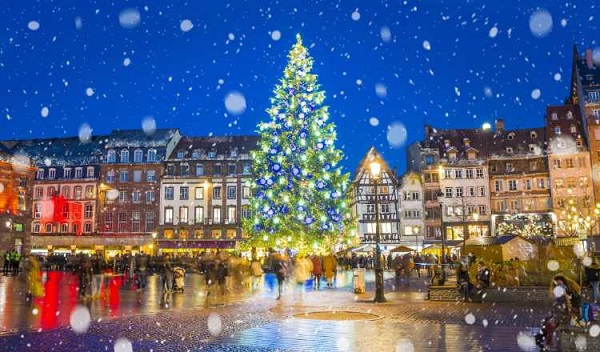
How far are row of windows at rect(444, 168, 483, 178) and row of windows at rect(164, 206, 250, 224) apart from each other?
81.9 feet

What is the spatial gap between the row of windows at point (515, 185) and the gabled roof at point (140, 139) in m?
41.4

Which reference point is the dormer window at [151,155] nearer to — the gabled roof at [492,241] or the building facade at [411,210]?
the building facade at [411,210]

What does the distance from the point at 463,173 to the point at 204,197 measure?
32016 mm

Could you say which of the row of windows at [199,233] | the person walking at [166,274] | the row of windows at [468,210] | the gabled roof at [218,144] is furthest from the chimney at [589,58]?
the person walking at [166,274]

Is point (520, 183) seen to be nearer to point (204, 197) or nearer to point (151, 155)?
point (204, 197)

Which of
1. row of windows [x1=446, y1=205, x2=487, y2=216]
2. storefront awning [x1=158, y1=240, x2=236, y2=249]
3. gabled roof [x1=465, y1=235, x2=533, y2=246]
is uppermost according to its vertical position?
row of windows [x1=446, y1=205, x2=487, y2=216]

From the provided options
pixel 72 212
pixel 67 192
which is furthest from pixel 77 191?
pixel 72 212

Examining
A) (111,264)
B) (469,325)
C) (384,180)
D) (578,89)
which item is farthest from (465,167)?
(469,325)

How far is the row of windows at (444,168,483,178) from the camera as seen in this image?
68250 mm

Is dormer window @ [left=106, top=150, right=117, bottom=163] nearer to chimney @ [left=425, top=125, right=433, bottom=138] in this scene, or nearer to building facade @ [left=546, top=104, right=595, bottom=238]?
chimney @ [left=425, top=125, right=433, bottom=138]

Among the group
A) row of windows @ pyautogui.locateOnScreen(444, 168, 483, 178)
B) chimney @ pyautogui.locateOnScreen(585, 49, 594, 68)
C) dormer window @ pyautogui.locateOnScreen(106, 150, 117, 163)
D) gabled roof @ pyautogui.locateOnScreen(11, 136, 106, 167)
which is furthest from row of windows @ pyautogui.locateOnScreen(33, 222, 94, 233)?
chimney @ pyautogui.locateOnScreen(585, 49, 594, 68)

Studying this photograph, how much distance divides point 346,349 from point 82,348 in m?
4.73

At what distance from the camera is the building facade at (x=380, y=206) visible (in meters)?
68.2

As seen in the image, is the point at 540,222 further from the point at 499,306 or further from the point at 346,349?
the point at 346,349
